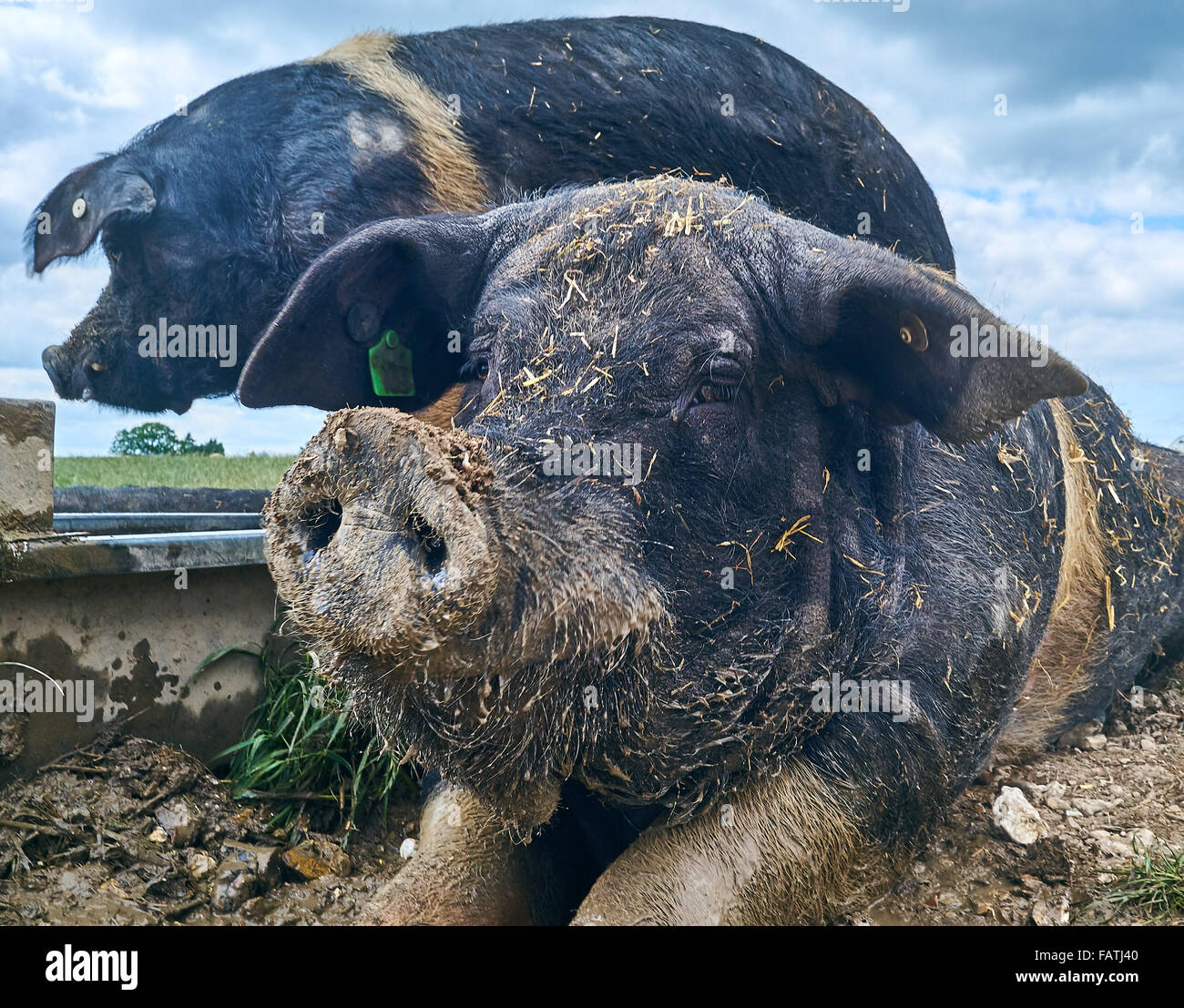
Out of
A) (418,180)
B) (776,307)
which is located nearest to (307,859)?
(776,307)

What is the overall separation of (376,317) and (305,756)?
1.82 metres

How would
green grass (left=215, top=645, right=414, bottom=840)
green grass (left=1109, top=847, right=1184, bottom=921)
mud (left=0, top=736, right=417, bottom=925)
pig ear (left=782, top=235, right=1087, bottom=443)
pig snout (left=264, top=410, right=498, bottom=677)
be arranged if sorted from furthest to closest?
green grass (left=215, top=645, right=414, bottom=840) → green grass (left=1109, top=847, right=1184, bottom=921) → mud (left=0, top=736, right=417, bottom=925) → pig ear (left=782, top=235, right=1087, bottom=443) → pig snout (left=264, top=410, right=498, bottom=677)

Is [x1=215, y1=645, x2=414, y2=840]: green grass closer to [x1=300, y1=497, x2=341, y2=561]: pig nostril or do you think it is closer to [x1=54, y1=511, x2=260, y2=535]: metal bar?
[x1=54, y1=511, x2=260, y2=535]: metal bar

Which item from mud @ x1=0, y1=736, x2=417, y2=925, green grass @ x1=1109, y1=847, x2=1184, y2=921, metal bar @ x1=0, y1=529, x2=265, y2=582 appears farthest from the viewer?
metal bar @ x1=0, y1=529, x2=265, y2=582

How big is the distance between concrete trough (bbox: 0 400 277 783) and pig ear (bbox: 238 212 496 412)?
817 millimetres

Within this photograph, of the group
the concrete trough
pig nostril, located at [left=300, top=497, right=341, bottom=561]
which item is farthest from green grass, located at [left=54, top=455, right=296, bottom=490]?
pig nostril, located at [left=300, top=497, right=341, bottom=561]

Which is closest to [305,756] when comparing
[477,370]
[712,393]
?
[477,370]

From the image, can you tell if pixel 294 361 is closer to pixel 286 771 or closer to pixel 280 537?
pixel 280 537

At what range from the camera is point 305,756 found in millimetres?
4281

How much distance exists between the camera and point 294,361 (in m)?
3.63

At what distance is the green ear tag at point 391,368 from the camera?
3723 mm

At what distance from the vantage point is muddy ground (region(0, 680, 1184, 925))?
3346mm

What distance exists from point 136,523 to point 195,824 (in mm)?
2025

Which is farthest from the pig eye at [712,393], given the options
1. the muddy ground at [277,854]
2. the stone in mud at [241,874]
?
the stone in mud at [241,874]
